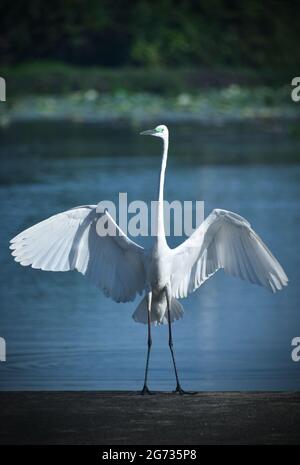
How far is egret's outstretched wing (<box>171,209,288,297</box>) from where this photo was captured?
6.37m

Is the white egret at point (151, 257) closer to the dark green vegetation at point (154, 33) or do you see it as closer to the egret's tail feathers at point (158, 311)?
the egret's tail feathers at point (158, 311)

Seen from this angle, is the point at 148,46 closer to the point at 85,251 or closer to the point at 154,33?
the point at 154,33

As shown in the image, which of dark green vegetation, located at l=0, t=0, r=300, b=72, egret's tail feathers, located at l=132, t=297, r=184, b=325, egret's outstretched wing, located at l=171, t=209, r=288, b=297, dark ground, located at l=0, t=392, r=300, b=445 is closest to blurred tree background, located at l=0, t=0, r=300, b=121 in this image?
dark green vegetation, located at l=0, t=0, r=300, b=72

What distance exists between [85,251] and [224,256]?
0.68m

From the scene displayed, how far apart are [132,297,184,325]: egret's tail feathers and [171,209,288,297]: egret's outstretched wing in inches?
3.4

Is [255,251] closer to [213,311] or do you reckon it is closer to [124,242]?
[124,242]

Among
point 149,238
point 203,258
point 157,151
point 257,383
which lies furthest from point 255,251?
point 157,151

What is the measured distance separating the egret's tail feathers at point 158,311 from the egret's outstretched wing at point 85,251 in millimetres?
158

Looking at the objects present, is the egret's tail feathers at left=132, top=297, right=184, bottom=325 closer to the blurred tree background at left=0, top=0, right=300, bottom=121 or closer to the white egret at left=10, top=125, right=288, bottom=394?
the white egret at left=10, top=125, right=288, bottom=394

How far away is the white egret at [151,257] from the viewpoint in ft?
20.8

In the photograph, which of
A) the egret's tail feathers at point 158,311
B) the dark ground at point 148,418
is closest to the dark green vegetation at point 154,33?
the egret's tail feathers at point 158,311

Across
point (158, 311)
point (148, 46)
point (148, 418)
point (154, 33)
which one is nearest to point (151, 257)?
point (158, 311)

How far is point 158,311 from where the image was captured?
6.51 metres

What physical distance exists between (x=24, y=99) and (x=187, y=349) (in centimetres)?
1729
